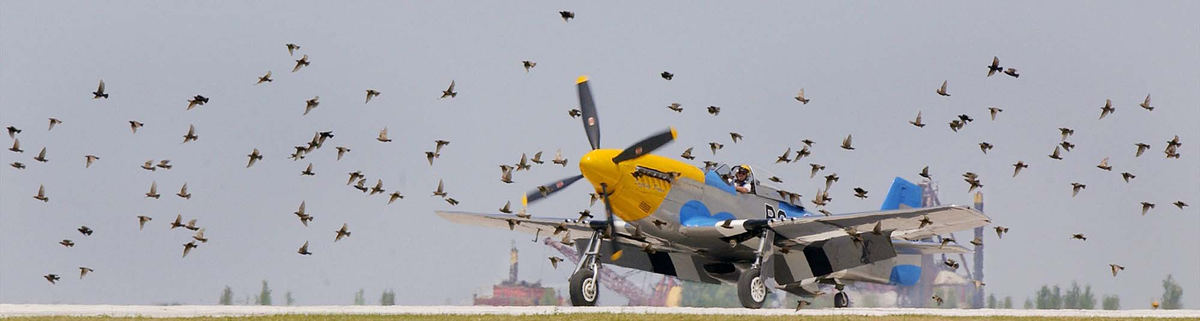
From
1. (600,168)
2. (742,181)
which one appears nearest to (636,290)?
(742,181)

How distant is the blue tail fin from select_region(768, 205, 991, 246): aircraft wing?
7.98 meters

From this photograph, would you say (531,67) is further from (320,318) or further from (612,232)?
(320,318)

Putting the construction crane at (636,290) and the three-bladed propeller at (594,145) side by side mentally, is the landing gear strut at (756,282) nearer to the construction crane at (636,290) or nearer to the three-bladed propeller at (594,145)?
the three-bladed propeller at (594,145)

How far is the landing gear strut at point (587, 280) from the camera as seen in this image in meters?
30.3

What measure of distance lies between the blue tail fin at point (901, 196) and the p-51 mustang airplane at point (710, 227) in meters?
4.34

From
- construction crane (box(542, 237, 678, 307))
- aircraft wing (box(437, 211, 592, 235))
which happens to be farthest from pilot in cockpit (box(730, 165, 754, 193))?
construction crane (box(542, 237, 678, 307))

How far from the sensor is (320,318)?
74.8 feet

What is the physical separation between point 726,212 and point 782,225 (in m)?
1.60

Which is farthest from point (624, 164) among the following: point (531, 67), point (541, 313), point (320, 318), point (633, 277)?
point (633, 277)

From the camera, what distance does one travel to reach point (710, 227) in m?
32.1

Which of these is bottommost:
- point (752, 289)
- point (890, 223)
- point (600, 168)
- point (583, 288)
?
point (583, 288)

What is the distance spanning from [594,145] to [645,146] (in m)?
1.42

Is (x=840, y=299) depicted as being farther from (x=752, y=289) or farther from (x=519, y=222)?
(x=519, y=222)

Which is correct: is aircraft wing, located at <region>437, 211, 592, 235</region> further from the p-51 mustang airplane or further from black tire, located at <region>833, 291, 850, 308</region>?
black tire, located at <region>833, 291, 850, 308</region>
